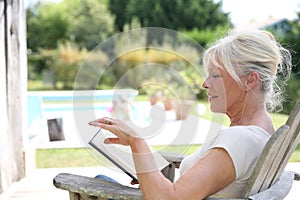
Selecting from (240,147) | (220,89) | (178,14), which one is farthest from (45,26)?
(240,147)

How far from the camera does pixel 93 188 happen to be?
1415 mm

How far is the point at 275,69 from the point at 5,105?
8.42 ft

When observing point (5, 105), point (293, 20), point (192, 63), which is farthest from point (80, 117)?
point (293, 20)

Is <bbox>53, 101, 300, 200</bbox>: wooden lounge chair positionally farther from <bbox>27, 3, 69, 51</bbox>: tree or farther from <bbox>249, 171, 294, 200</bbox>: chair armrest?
<bbox>27, 3, 69, 51</bbox>: tree

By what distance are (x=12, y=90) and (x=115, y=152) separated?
2.58 m

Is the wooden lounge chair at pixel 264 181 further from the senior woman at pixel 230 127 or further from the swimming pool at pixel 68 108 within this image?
the swimming pool at pixel 68 108

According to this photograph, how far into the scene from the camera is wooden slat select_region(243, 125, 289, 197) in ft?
4.48

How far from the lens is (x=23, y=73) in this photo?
160 inches

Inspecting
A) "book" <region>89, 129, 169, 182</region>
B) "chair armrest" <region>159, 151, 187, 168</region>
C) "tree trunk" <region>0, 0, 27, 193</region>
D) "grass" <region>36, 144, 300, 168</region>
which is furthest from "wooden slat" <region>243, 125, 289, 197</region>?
"grass" <region>36, 144, 300, 168</region>

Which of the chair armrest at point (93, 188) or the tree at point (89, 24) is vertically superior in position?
the tree at point (89, 24)

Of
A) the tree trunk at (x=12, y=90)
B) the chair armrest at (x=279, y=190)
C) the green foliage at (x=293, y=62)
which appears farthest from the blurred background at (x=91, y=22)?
the chair armrest at (x=279, y=190)

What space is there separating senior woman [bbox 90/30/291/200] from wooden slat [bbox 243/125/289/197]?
0.13 ft

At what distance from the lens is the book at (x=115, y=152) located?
136 cm

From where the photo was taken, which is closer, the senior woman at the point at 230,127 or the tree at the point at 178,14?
the senior woman at the point at 230,127
